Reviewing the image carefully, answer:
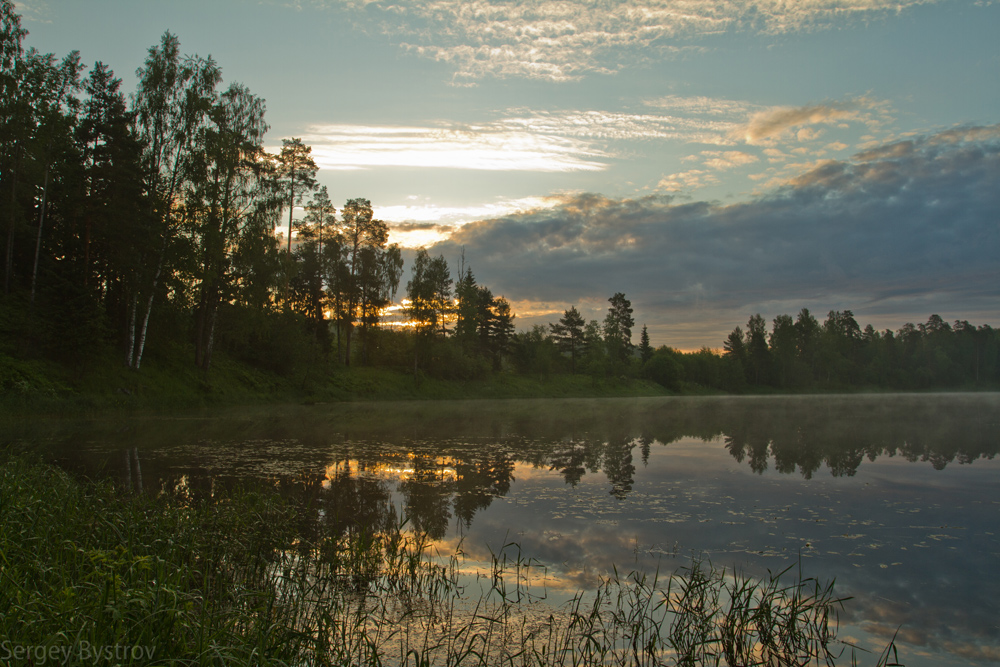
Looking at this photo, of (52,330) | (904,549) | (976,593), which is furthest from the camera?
(52,330)

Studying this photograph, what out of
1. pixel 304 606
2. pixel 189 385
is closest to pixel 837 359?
pixel 189 385

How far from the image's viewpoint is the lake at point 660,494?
580 centimetres

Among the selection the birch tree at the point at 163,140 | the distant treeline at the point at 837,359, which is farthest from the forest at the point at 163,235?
the distant treeline at the point at 837,359

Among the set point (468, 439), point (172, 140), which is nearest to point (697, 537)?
point (468, 439)

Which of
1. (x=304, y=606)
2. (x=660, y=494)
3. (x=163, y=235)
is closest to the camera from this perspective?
(x=304, y=606)

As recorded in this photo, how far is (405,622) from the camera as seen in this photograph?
15.6 ft

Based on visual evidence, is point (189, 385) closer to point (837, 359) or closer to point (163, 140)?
point (163, 140)

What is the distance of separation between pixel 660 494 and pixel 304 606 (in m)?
7.54

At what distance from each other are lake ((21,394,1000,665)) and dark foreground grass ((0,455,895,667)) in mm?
621

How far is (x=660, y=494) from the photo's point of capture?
10242 mm

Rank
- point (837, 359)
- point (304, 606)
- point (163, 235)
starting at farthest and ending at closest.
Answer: point (837, 359)
point (163, 235)
point (304, 606)

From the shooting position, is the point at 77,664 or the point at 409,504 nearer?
the point at 77,664

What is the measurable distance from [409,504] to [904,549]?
705cm

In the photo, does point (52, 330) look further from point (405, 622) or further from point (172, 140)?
point (405, 622)
